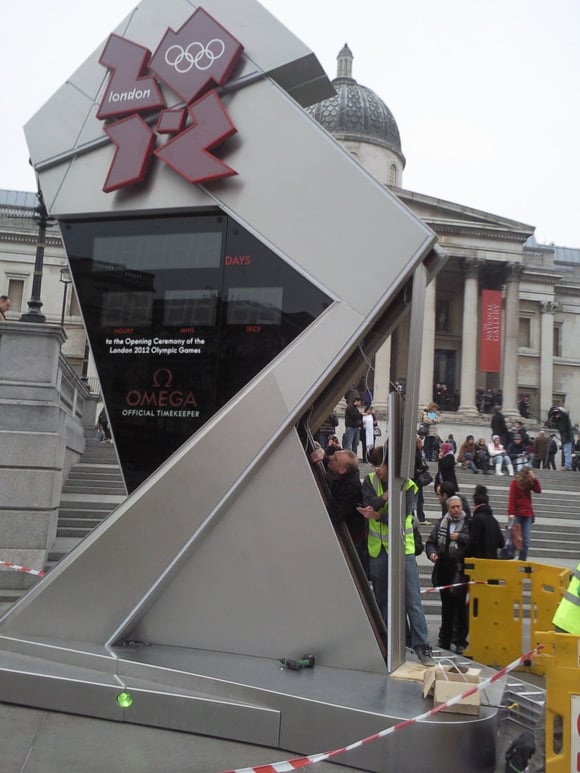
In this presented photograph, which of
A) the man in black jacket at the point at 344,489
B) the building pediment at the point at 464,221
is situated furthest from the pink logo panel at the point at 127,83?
the building pediment at the point at 464,221

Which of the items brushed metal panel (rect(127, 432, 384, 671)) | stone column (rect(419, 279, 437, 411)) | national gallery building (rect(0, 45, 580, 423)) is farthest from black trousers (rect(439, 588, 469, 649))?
stone column (rect(419, 279, 437, 411))

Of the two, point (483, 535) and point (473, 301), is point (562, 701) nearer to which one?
point (483, 535)

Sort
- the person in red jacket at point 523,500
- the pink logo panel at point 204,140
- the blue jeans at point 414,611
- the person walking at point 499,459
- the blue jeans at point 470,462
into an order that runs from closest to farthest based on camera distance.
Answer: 1. the blue jeans at point 414,611
2. the pink logo panel at point 204,140
3. the person in red jacket at point 523,500
4. the person walking at point 499,459
5. the blue jeans at point 470,462

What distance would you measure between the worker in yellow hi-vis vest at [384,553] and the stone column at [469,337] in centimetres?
3804

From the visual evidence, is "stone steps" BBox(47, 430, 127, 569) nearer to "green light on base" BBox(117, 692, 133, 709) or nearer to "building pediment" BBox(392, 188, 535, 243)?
"green light on base" BBox(117, 692, 133, 709)

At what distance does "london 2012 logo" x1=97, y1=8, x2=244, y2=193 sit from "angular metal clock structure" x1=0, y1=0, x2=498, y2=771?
0.07 meters

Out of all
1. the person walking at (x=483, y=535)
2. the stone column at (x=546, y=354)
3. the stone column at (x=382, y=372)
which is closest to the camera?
the person walking at (x=483, y=535)

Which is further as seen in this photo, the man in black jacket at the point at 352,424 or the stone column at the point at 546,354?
the stone column at the point at 546,354

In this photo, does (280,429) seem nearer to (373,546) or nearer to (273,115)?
(373,546)

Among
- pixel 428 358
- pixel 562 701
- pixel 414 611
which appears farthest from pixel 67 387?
pixel 428 358

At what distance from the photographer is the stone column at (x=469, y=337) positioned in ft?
143

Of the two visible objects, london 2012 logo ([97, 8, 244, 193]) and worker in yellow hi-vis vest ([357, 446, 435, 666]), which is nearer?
worker in yellow hi-vis vest ([357, 446, 435, 666])

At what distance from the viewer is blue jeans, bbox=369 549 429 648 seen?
19.4 feet

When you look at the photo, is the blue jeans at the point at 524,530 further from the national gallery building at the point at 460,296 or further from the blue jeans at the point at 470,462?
the national gallery building at the point at 460,296
